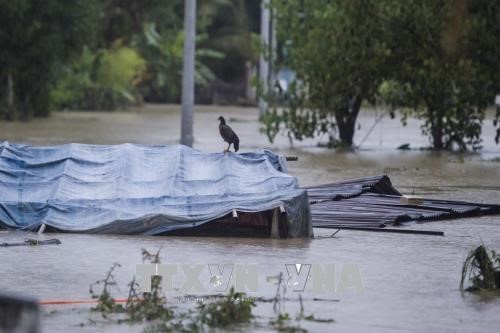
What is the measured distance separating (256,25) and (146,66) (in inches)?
436

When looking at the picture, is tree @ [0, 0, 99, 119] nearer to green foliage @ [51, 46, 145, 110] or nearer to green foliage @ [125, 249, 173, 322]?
green foliage @ [51, 46, 145, 110]

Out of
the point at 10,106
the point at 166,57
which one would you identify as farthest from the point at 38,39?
the point at 166,57

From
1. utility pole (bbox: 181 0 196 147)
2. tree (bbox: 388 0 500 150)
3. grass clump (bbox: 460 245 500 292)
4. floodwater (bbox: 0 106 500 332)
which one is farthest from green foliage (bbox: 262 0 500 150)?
grass clump (bbox: 460 245 500 292)

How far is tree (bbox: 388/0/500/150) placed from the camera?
25984mm

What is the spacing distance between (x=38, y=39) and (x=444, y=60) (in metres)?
16.2

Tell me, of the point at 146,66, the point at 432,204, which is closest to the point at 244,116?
the point at 146,66

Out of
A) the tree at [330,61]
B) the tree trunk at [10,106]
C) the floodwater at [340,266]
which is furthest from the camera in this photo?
the tree trunk at [10,106]

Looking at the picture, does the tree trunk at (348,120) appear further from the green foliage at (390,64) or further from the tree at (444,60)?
the tree at (444,60)

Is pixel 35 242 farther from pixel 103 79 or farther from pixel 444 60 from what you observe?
pixel 103 79

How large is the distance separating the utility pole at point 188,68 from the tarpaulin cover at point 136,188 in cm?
1289

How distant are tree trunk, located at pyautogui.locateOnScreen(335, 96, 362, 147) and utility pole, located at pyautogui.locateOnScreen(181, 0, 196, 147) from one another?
3165mm

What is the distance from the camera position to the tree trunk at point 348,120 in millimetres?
28123

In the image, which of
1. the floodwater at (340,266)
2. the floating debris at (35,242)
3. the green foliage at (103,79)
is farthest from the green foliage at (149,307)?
the green foliage at (103,79)

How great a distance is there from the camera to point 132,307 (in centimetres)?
879
